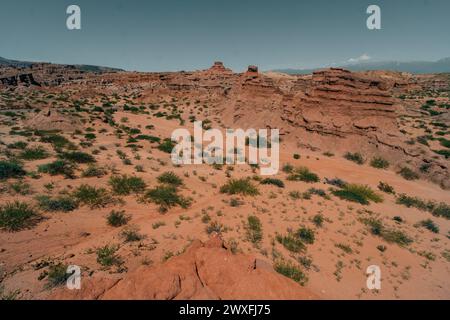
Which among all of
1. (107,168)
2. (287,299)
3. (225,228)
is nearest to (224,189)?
(225,228)

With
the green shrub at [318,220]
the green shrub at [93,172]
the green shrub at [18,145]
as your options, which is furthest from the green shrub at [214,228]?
the green shrub at [18,145]

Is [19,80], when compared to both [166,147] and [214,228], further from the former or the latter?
[214,228]

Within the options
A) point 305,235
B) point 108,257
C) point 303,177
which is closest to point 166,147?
point 303,177

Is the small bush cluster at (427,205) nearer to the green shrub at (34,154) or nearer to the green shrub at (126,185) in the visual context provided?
the green shrub at (126,185)

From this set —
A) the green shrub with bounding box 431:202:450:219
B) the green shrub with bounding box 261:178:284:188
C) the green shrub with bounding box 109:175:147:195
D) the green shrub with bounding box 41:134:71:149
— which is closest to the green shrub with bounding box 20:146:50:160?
the green shrub with bounding box 41:134:71:149

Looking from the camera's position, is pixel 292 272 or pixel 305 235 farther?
pixel 305 235

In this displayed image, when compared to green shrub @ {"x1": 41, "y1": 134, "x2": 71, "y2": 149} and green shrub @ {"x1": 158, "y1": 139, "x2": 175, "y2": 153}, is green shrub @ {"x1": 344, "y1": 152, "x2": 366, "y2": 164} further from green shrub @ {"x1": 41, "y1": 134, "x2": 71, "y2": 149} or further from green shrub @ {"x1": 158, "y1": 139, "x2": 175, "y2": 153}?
green shrub @ {"x1": 41, "y1": 134, "x2": 71, "y2": 149}
